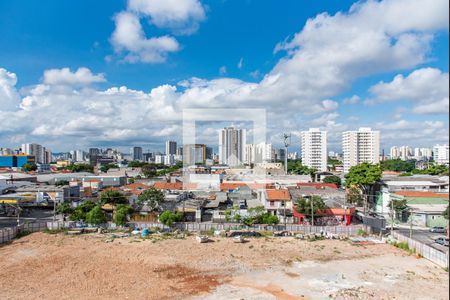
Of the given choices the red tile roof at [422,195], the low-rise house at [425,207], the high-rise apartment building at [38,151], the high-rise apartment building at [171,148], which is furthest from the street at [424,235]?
the high-rise apartment building at [171,148]

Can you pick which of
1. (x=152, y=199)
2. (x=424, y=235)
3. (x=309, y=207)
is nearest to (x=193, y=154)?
(x=152, y=199)

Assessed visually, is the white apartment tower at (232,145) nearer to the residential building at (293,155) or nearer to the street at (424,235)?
the street at (424,235)

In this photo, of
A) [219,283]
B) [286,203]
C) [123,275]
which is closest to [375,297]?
[219,283]

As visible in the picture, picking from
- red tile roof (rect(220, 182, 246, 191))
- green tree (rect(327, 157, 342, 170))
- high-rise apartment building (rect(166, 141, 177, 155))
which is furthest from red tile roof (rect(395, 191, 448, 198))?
high-rise apartment building (rect(166, 141, 177, 155))

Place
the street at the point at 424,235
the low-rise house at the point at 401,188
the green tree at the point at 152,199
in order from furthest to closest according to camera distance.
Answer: the low-rise house at the point at 401,188 → the green tree at the point at 152,199 → the street at the point at 424,235

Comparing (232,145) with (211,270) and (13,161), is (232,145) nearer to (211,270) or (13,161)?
(13,161)

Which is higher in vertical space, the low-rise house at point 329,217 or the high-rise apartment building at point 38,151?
the high-rise apartment building at point 38,151
